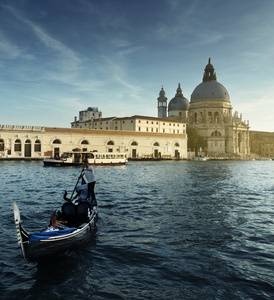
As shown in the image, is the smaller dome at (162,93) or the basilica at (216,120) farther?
the smaller dome at (162,93)

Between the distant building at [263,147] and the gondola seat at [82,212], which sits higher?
the distant building at [263,147]

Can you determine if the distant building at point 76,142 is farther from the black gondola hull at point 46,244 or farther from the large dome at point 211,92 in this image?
the black gondola hull at point 46,244

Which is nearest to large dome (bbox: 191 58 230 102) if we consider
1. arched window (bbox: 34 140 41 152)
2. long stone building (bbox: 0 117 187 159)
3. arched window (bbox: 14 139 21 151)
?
long stone building (bbox: 0 117 187 159)

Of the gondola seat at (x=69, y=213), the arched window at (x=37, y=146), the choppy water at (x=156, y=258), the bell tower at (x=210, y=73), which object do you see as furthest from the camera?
the bell tower at (x=210, y=73)

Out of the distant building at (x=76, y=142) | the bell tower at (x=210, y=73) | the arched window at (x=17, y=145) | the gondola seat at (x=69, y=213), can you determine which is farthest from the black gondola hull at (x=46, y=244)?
the bell tower at (x=210, y=73)

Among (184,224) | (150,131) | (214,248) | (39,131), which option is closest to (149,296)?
(214,248)

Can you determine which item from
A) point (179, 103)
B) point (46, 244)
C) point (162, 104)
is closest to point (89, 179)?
point (46, 244)

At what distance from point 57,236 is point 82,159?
37578 millimetres

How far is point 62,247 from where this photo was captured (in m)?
7.28

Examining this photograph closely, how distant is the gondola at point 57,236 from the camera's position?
6.66 meters

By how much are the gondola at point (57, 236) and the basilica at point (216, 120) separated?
8484 centimetres

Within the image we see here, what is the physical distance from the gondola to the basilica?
278 ft

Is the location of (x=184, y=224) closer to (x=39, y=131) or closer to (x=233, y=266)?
(x=233, y=266)

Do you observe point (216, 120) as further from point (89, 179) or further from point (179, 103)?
point (89, 179)
